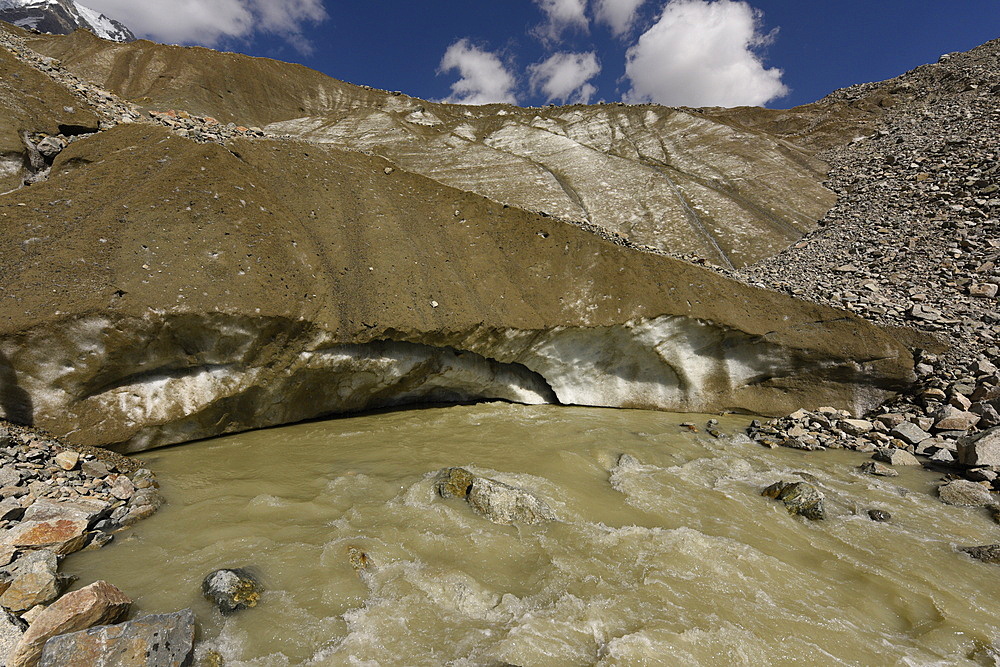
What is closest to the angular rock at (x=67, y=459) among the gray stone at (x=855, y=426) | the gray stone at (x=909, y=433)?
the gray stone at (x=855, y=426)

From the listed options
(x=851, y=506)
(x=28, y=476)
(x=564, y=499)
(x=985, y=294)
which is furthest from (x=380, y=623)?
(x=985, y=294)

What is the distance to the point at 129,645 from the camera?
7.41ft

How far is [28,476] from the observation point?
385 cm

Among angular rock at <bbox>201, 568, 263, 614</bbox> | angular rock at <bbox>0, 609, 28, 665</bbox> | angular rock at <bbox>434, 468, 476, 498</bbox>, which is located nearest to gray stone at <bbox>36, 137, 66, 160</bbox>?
angular rock at <bbox>0, 609, 28, 665</bbox>

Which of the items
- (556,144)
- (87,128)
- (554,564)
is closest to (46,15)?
(556,144)

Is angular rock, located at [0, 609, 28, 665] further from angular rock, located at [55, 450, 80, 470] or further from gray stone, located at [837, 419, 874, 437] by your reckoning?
gray stone, located at [837, 419, 874, 437]

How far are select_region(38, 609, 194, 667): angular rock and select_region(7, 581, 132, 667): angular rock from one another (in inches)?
4.6

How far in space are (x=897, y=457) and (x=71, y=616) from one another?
29.9 feet

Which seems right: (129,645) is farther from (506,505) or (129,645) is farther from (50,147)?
(50,147)

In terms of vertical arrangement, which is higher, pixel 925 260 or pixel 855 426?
pixel 925 260

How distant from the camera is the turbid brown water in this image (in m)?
2.77

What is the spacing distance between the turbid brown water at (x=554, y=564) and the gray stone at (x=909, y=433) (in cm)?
143

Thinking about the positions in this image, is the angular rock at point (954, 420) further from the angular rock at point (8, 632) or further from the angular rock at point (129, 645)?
the angular rock at point (8, 632)

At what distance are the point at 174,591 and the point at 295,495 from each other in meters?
1.49
